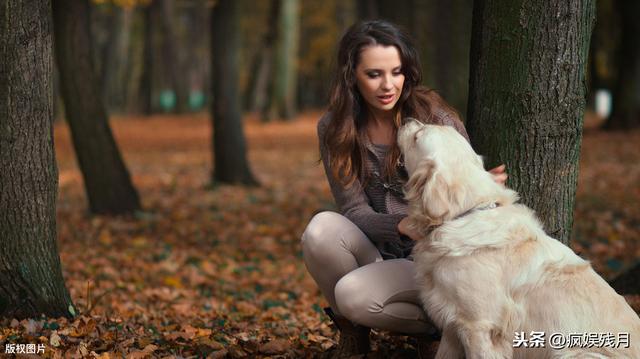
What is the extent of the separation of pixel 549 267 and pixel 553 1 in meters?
1.61

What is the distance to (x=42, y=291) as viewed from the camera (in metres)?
4.74

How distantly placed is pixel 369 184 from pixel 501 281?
120 centimetres

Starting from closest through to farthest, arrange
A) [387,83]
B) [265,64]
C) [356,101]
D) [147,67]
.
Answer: [387,83] → [356,101] → [265,64] → [147,67]

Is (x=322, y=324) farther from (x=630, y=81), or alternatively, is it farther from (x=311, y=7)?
(x=311, y=7)

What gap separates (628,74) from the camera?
1966 centimetres

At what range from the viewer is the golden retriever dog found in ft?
11.3

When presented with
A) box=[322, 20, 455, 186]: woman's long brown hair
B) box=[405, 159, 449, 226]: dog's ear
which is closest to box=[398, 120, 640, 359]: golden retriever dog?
box=[405, 159, 449, 226]: dog's ear

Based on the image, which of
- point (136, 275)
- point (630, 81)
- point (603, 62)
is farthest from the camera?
point (603, 62)

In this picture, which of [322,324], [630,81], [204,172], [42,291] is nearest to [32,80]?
[42,291]

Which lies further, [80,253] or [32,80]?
[80,253]

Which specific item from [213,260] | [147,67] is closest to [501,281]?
[213,260]

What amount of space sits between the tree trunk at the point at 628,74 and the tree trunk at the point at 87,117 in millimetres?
14184

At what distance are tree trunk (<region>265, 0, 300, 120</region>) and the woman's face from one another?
73.6 feet

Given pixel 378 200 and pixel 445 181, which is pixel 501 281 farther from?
pixel 378 200
